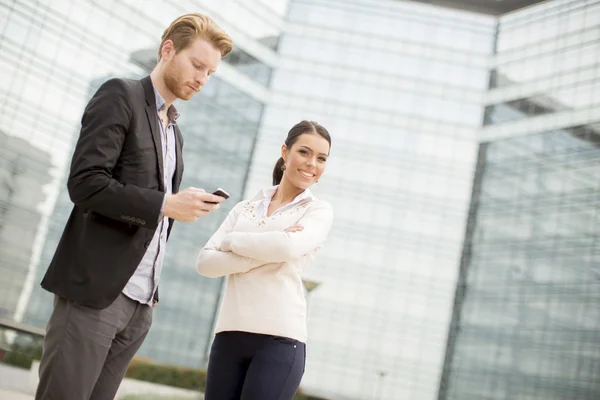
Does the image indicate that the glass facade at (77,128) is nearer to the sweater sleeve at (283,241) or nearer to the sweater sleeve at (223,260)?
the sweater sleeve at (223,260)

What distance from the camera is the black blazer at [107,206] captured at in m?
2.11

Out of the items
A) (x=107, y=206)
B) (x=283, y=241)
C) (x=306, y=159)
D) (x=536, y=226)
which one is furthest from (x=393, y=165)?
(x=107, y=206)

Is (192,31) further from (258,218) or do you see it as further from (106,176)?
(258,218)

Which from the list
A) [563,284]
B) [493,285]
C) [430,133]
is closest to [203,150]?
[430,133]

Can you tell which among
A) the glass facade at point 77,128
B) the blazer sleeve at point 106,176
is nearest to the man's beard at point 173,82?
the blazer sleeve at point 106,176

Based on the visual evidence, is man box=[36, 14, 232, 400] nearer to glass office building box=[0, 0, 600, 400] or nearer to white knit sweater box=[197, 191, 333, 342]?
white knit sweater box=[197, 191, 333, 342]

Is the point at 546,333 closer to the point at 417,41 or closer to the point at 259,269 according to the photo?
the point at 417,41

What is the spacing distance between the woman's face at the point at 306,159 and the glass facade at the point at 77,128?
89.7ft

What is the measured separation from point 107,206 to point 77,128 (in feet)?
101

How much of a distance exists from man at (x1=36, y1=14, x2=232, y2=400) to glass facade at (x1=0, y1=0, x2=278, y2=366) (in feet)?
90.6

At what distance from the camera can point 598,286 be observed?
31078 mm

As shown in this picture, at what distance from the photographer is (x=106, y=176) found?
212 cm

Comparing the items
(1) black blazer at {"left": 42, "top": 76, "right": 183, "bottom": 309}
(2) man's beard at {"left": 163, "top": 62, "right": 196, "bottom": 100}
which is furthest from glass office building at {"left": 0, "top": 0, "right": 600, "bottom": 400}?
(1) black blazer at {"left": 42, "top": 76, "right": 183, "bottom": 309}

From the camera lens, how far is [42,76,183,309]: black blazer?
6.93 ft
